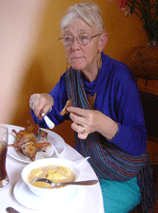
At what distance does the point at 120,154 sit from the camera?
1177mm

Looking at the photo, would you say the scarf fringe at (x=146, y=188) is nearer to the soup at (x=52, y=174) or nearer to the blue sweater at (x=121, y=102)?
the blue sweater at (x=121, y=102)

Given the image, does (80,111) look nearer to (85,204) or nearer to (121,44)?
(85,204)

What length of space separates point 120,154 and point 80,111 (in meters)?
0.44

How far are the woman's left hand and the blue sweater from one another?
153 millimetres

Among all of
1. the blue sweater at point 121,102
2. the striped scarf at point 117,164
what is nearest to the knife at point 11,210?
the blue sweater at point 121,102

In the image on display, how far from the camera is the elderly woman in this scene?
1104 mm

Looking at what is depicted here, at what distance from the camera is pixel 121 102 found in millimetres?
1155

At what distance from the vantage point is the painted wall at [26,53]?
1.40m

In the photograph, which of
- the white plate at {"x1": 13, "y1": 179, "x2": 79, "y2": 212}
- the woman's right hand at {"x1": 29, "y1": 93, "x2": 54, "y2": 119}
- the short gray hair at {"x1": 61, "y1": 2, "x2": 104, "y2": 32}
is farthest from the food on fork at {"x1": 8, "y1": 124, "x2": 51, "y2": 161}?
the short gray hair at {"x1": 61, "y1": 2, "x2": 104, "y2": 32}

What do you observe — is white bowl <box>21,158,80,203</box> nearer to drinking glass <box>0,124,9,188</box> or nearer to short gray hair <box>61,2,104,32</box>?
drinking glass <box>0,124,9,188</box>

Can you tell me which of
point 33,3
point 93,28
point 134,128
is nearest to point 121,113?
point 134,128

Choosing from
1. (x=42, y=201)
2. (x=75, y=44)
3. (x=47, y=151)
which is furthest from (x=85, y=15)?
(x=42, y=201)

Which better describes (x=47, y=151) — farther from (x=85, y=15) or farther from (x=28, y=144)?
(x=85, y=15)

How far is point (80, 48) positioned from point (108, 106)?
1.15 feet
